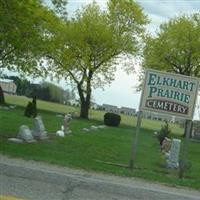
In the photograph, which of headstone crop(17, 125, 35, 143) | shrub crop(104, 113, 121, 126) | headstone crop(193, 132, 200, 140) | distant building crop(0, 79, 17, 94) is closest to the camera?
headstone crop(17, 125, 35, 143)

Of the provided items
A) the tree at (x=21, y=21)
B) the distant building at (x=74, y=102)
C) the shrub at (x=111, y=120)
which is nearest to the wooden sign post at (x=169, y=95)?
the tree at (x=21, y=21)

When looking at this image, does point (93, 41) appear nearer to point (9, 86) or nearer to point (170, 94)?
point (9, 86)

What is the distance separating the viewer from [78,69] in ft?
202

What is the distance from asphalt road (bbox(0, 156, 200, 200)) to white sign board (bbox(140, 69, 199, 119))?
341cm

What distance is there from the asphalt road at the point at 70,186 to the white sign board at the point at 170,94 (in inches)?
134

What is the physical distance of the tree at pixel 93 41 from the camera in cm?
6000

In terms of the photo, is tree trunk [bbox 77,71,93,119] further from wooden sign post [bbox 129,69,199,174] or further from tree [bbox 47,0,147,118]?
wooden sign post [bbox 129,69,199,174]

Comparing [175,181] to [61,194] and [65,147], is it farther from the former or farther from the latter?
[65,147]

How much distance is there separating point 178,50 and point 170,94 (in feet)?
141

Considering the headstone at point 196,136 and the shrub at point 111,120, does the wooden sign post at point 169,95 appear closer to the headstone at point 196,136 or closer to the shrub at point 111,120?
the shrub at point 111,120

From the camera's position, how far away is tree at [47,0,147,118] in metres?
60.0

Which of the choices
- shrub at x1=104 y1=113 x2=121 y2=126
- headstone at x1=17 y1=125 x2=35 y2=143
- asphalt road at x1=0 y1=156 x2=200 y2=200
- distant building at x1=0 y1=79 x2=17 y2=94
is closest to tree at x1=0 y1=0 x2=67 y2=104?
headstone at x1=17 y1=125 x2=35 y2=143

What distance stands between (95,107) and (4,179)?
79.1 meters

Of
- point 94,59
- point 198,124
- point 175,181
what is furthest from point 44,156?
point 94,59
